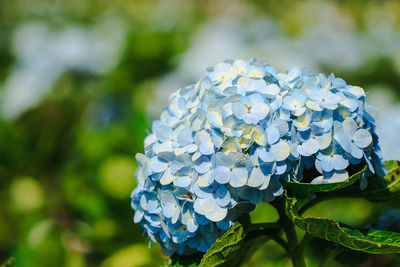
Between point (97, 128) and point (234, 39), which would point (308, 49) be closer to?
point (234, 39)

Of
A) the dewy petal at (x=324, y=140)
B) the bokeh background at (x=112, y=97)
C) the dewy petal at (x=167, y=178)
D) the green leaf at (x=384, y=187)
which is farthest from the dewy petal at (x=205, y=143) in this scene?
the bokeh background at (x=112, y=97)

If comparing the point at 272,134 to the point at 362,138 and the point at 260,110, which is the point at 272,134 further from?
the point at 362,138

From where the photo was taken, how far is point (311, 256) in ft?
7.39

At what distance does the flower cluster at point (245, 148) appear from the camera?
100cm

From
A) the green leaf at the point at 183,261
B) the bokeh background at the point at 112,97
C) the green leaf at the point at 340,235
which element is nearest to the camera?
the green leaf at the point at 340,235

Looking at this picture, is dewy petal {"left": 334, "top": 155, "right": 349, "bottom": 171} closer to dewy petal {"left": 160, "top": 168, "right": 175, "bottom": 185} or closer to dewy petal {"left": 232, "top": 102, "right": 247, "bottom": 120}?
dewy petal {"left": 232, "top": 102, "right": 247, "bottom": 120}

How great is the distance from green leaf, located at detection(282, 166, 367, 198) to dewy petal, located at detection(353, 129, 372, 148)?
0.05m

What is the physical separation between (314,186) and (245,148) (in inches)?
6.1

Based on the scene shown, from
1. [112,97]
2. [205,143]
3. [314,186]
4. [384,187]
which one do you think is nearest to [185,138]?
[205,143]

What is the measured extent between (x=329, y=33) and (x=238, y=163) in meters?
4.36

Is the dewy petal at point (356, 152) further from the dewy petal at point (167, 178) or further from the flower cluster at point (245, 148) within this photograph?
the dewy petal at point (167, 178)

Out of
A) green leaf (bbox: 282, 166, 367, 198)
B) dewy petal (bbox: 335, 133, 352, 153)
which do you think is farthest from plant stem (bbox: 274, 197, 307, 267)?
dewy petal (bbox: 335, 133, 352, 153)

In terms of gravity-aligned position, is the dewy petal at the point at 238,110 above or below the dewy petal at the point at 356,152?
above

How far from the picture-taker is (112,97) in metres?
4.09
